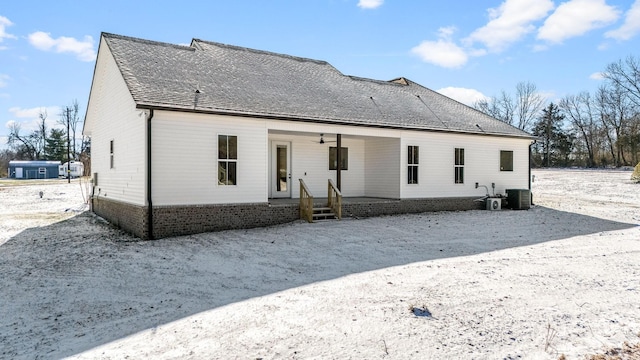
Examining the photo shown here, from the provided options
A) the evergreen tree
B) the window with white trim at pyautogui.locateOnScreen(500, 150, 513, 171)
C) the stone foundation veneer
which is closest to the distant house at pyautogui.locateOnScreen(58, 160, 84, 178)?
the stone foundation veneer

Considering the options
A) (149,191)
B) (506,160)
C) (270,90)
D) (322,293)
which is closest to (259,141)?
(270,90)

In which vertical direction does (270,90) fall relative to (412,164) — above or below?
above

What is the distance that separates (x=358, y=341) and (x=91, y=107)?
52.8 feet

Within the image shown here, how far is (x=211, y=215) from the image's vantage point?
36.9 ft

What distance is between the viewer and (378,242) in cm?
1012

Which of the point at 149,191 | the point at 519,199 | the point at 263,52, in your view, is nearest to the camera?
the point at 149,191

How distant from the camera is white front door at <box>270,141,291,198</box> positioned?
49.8ft

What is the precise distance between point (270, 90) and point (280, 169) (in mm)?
2933

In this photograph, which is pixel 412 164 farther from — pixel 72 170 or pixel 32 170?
pixel 32 170

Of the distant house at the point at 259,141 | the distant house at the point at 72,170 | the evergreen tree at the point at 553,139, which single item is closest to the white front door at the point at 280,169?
the distant house at the point at 259,141

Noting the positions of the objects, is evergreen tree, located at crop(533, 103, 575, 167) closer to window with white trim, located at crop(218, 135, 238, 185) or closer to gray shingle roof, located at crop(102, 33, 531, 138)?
gray shingle roof, located at crop(102, 33, 531, 138)

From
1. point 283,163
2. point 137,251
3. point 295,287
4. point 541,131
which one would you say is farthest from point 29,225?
point 541,131

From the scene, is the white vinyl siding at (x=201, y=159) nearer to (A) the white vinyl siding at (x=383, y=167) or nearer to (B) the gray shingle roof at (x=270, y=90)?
(B) the gray shingle roof at (x=270, y=90)

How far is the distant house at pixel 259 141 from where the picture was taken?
426 inches
